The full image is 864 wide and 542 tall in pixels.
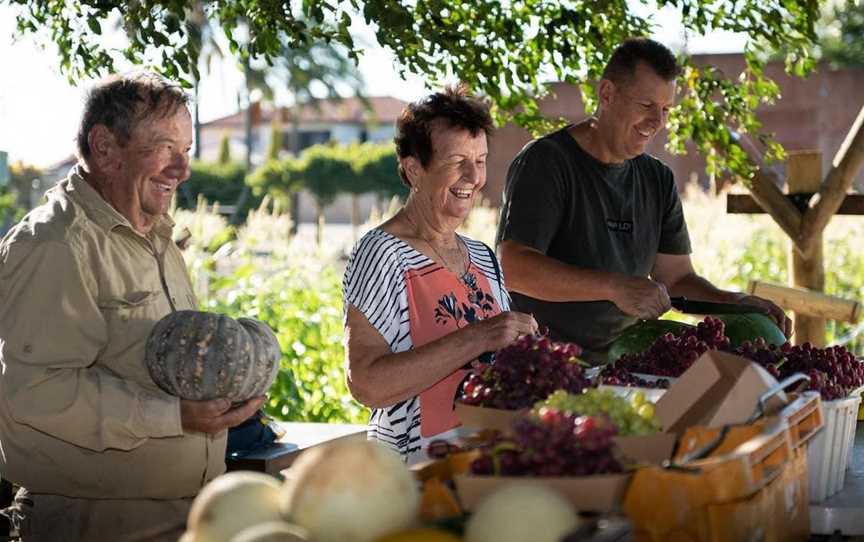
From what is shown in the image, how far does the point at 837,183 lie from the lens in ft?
23.1

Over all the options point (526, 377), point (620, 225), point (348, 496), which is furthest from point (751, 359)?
point (620, 225)

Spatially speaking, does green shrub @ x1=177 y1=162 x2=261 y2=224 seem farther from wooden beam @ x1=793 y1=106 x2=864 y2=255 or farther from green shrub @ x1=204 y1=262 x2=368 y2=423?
wooden beam @ x1=793 y1=106 x2=864 y2=255

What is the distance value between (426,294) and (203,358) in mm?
906

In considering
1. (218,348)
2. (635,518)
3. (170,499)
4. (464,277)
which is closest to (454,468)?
(635,518)

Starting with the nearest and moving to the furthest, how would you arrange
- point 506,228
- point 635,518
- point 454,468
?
1. point 635,518
2. point 454,468
3. point 506,228

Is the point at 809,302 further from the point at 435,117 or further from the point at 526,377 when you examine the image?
the point at 526,377

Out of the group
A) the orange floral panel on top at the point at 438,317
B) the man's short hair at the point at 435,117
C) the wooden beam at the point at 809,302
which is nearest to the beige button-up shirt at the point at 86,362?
the orange floral panel on top at the point at 438,317

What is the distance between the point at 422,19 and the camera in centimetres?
526

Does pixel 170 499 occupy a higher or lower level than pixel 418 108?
lower

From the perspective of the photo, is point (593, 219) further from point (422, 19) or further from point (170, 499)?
point (170, 499)

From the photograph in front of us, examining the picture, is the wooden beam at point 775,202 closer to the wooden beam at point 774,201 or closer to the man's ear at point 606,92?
the wooden beam at point 774,201

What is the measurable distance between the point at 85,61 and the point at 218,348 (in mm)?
2412

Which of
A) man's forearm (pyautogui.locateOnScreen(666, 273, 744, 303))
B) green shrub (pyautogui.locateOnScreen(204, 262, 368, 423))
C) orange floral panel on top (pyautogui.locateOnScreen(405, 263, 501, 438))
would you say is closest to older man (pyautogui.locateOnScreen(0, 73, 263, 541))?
orange floral panel on top (pyautogui.locateOnScreen(405, 263, 501, 438))

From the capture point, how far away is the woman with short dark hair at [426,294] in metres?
3.55
